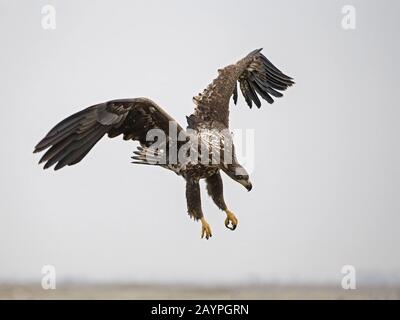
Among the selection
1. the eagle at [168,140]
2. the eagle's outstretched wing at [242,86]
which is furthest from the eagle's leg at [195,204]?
the eagle's outstretched wing at [242,86]

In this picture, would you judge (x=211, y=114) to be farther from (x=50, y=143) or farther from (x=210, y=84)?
(x=50, y=143)

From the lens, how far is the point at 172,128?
7.27 meters

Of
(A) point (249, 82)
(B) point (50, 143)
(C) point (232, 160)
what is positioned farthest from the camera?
(A) point (249, 82)

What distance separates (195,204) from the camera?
282 inches

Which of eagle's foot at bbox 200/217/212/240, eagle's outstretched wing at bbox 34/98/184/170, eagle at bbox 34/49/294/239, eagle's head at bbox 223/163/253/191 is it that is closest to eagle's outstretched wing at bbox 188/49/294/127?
eagle at bbox 34/49/294/239

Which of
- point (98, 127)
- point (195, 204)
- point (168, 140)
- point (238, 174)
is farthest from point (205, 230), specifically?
point (98, 127)

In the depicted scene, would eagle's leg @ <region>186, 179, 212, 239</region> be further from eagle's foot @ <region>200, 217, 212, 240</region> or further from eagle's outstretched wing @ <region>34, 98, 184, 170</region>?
eagle's outstretched wing @ <region>34, 98, 184, 170</region>

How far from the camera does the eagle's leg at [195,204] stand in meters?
Answer: 7.02

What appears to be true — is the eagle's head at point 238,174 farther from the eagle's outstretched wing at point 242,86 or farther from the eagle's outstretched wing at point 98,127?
the eagle's outstretched wing at point 242,86

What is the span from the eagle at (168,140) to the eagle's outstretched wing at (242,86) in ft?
0.05

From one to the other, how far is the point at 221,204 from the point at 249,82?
7.23ft

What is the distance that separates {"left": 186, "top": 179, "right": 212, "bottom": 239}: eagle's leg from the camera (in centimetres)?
702

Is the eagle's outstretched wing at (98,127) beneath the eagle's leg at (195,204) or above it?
above
